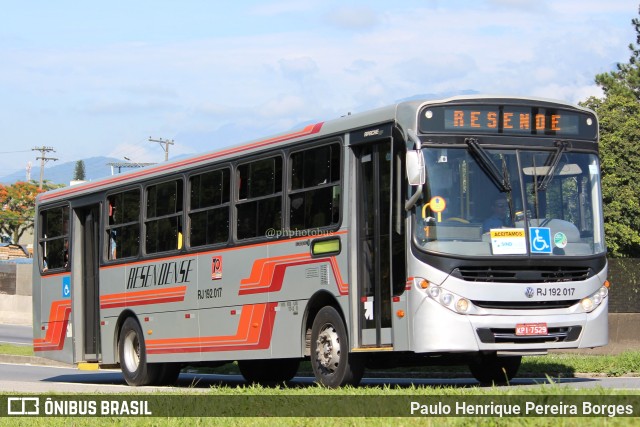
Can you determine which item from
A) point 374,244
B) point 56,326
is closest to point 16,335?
point 56,326

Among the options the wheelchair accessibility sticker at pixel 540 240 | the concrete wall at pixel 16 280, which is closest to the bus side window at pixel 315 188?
the wheelchair accessibility sticker at pixel 540 240

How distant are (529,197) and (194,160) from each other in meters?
6.61

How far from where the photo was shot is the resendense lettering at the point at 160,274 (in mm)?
18969

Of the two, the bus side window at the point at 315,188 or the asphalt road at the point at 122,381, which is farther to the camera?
the asphalt road at the point at 122,381

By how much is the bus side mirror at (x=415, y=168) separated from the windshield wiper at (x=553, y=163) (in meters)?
1.54

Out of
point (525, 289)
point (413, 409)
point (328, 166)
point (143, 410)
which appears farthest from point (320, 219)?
point (413, 409)

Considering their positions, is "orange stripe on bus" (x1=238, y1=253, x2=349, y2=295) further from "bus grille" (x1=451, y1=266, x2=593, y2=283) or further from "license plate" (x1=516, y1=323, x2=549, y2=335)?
"license plate" (x1=516, y1=323, x2=549, y2=335)

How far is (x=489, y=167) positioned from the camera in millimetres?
14227

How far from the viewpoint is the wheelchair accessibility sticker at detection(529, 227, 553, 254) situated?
14133mm

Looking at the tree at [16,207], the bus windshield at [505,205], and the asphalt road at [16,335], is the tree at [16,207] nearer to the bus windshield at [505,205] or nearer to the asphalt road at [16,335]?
the asphalt road at [16,335]

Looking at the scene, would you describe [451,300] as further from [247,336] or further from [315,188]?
[247,336]

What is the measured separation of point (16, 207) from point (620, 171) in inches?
3219

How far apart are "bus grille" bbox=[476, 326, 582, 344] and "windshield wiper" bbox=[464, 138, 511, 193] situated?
1.66 meters

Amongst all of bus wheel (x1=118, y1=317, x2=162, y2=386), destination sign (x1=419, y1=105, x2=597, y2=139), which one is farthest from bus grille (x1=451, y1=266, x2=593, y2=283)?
bus wheel (x1=118, y1=317, x2=162, y2=386)
